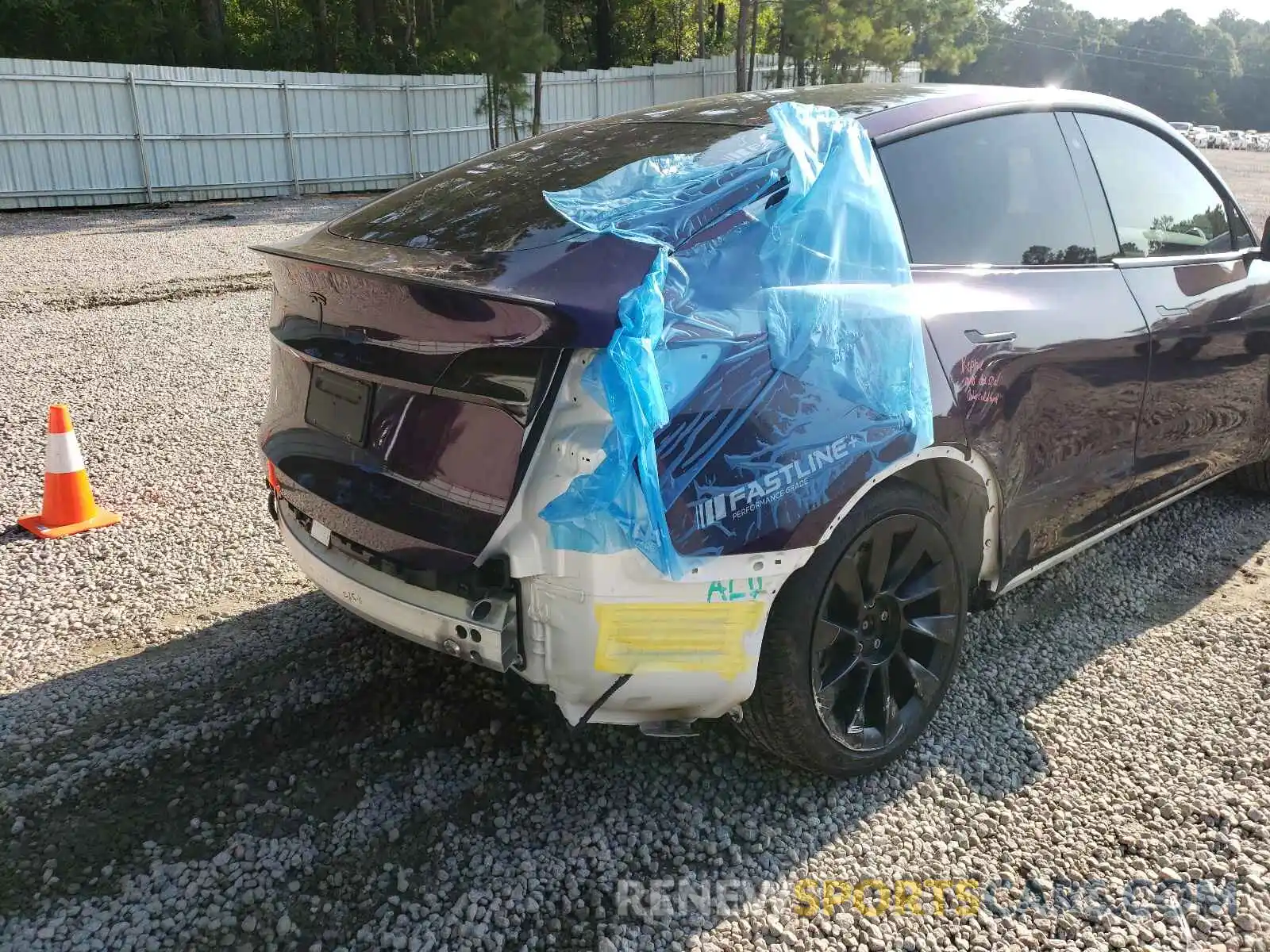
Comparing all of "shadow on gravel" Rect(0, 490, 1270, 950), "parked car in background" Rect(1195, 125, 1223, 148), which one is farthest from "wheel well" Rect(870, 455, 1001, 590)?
"parked car in background" Rect(1195, 125, 1223, 148)

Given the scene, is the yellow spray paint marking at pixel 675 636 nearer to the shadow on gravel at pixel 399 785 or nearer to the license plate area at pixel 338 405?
the shadow on gravel at pixel 399 785

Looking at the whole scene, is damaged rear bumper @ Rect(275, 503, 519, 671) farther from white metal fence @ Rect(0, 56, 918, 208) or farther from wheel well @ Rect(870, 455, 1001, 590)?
white metal fence @ Rect(0, 56, 918, 208)

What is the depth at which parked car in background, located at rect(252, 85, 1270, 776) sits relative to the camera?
2.20 meters

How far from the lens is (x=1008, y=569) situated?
3107 mm

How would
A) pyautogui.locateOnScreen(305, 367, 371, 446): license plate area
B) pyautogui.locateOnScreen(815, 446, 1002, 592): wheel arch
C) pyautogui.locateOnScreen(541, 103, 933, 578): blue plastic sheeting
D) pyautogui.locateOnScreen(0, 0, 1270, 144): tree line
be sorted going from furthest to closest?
pyautogui.locateOnScreen(0, 0, 1270, 144): tree line < pyautogui.locateOnScreen(815, 446, 1002, 592): wheel arch < pyautogui.locateOnScreen(305, 367, 371, 446): license plate area < pyautogui.locateOnScreen(541, 103, 933, 578): blue plastic sheeting

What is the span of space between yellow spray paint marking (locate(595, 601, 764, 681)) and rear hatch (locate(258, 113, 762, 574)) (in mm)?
355

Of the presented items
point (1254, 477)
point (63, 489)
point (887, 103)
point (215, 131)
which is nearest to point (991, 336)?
point (887, 103)

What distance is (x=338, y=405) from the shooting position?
8.52 ft

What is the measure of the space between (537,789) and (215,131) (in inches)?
687

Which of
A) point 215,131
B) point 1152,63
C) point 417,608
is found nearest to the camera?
point 417,608

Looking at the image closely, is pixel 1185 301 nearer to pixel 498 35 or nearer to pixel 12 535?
pixel 12 535

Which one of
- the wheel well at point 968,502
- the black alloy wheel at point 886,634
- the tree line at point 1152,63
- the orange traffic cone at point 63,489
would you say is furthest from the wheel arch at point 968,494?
the tree line at point 1152,63

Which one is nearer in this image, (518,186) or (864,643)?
(864,643)

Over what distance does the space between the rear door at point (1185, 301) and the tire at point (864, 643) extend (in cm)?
116
